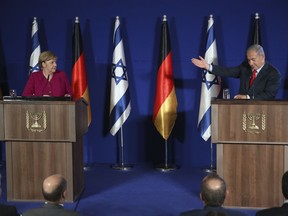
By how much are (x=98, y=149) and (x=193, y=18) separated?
2323 mm

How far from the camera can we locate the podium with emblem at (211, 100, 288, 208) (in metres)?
5.20

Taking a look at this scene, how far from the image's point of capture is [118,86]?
7441 millimetres

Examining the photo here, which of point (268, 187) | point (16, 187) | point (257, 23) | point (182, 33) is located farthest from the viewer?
point (182, 33)

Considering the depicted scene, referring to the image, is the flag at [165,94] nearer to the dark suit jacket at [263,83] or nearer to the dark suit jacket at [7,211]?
the dark suit jacket at [263,83]

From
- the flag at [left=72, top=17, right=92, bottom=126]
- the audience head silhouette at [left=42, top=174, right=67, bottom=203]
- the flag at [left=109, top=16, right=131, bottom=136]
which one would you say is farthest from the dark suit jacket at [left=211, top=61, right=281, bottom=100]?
the audience head silhouette at [left=42, top=174, right=67, bottom=203]

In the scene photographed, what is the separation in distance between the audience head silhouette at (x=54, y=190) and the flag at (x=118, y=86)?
13.5 ft

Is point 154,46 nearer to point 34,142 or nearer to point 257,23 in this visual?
point 257,23

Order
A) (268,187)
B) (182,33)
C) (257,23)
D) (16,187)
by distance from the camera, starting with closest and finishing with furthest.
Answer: (268,187), (16,187), (257,23), (182,33)

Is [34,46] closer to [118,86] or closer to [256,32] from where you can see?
[118,86]

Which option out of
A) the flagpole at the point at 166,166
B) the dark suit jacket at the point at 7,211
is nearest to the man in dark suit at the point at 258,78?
the flagpole at the point at 166,166

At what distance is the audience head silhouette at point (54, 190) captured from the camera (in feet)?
10.6

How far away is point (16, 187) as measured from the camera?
5.70 metres

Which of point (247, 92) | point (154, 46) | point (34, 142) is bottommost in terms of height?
point (34, 142)

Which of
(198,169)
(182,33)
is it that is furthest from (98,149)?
(182,33)
